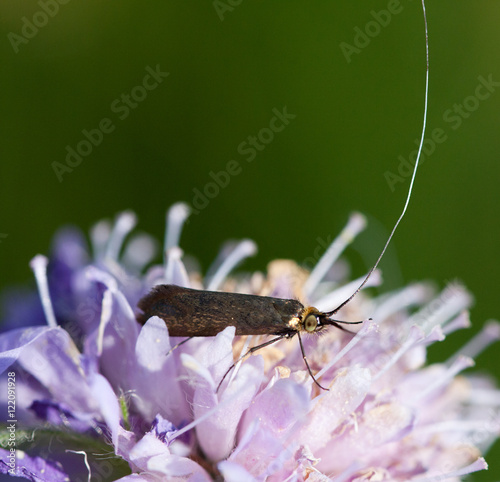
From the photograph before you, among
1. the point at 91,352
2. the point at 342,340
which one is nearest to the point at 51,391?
the point at 91,352

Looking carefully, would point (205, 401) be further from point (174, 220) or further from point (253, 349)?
point (174, 220)

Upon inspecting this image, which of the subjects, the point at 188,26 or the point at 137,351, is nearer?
the point at 137,351

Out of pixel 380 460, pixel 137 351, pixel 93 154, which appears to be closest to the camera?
pixel 137 351

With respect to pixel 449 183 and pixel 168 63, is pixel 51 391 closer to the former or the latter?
pixel 168 63

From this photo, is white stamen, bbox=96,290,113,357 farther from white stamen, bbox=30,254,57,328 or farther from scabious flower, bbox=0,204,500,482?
white stamen, bbox=30,254,57,328

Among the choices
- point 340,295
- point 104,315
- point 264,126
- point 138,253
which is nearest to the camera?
point 104,315

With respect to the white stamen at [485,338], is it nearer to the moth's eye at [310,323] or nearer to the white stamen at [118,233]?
the moth's eye at [310,323]

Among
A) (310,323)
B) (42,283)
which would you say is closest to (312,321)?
(310,323)
